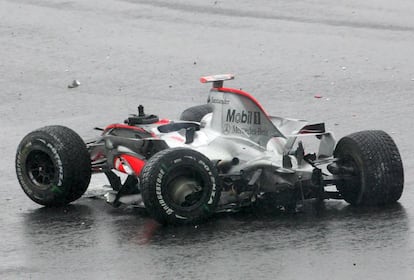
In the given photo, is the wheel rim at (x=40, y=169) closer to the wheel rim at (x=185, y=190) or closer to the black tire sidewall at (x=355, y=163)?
the wheel rim at (x=185, y=190)

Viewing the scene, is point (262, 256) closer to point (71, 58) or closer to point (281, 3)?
point (71, 58)

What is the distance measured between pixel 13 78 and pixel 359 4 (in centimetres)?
730

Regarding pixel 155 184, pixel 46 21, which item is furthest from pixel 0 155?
pixel 46 21

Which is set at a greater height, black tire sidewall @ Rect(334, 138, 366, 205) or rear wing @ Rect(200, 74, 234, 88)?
rear wing @ Rect(200, 74, 234, 88)

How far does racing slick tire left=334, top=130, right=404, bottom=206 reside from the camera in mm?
11414

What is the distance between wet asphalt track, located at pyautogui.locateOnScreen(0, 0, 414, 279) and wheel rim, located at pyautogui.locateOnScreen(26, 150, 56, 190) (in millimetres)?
268

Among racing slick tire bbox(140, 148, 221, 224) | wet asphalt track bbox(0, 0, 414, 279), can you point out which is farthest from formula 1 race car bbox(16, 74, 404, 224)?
wet asphalt track bbox(0, 0, 414, 279)

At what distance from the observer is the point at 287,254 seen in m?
10.0

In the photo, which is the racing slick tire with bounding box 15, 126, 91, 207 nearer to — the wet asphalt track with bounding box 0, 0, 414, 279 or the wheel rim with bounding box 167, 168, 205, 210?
the wet asphalt track with bounding box 0, 0, 414, 279

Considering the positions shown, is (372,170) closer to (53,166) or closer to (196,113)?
(196,113)

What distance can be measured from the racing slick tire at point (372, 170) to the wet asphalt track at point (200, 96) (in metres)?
0.15

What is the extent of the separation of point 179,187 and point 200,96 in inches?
257

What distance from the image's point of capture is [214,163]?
1160 centimetres

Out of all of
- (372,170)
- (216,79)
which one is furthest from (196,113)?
(372,170)
